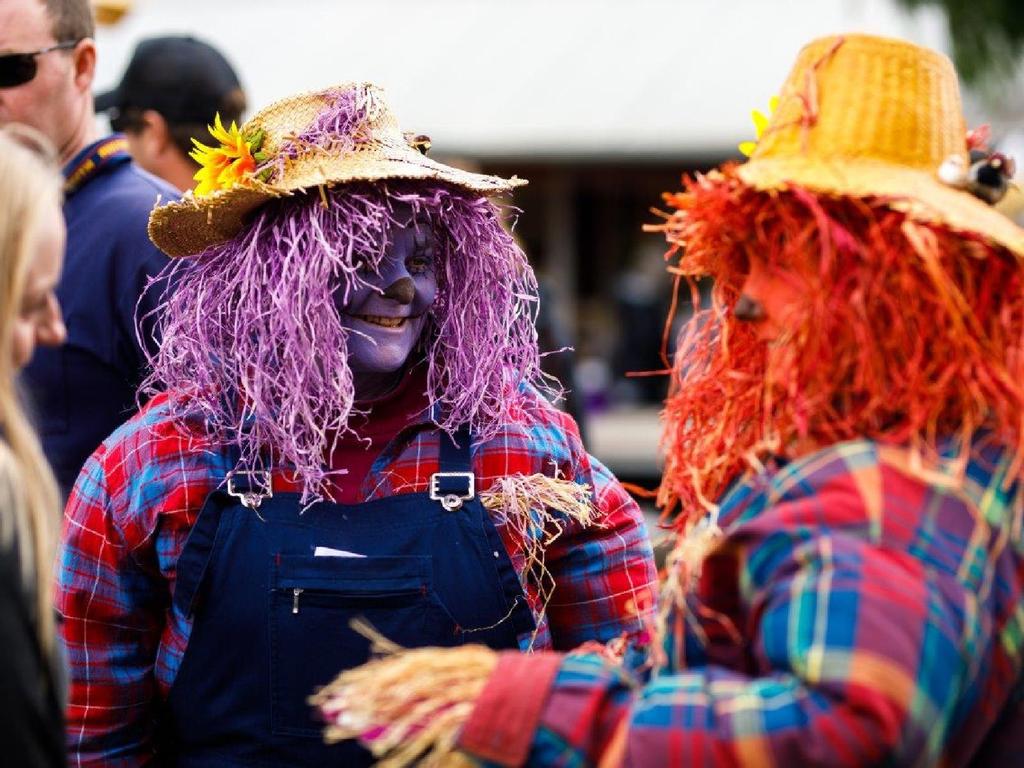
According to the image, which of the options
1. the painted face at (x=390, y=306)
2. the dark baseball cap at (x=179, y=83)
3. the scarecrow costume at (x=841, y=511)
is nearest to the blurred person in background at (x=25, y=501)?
the scarecrow costume at (x=841, y=511)

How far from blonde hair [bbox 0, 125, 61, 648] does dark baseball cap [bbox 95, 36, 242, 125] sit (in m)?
2.21

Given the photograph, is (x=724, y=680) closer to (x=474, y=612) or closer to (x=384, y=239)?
(x=474, y=612)

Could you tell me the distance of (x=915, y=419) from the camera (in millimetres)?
1657

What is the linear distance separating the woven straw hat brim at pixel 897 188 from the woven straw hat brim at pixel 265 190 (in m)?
0.74

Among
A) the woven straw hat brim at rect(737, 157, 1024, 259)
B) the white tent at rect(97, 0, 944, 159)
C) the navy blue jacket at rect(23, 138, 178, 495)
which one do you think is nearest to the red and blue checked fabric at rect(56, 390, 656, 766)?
the navy blue jacket at rect(23, 138, 178, 495)

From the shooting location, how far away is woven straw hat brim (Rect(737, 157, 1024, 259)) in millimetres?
1679

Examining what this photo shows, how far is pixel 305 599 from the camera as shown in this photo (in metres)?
2.25

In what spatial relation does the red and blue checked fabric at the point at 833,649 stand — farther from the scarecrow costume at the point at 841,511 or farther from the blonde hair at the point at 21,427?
the blonde hair at the point at 21,427

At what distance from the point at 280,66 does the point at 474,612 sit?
13690mm

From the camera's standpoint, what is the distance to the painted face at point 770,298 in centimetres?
175

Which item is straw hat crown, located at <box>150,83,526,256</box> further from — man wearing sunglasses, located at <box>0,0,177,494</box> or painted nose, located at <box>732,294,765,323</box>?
painted nose, located at <box>732,294,765,323</box>

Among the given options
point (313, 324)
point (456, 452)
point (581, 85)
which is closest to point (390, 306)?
point (313, 324)

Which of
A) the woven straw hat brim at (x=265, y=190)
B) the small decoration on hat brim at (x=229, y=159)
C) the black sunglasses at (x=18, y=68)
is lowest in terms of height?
the woven straw hat brim at (x=265, y=190)

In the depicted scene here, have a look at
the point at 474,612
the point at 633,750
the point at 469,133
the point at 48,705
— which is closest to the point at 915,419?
the point at 633,750
